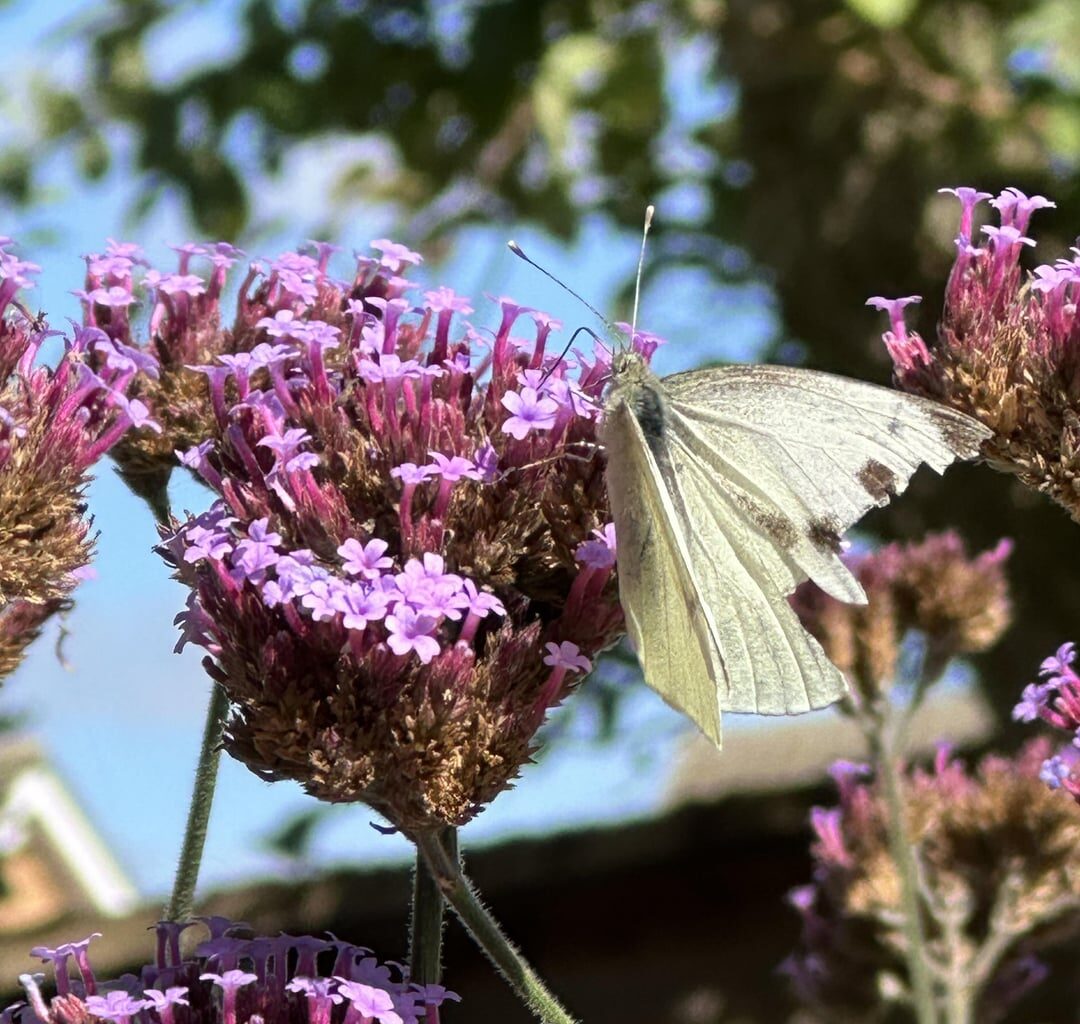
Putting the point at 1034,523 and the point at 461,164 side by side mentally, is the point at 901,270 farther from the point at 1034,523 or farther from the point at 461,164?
the point at 461,164

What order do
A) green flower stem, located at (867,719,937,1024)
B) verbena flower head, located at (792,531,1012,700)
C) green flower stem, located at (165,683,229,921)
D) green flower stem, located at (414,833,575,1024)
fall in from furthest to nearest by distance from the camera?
verbena flower head, located at (792,531,1012,700), green flower stem, located at (867,719,937,1024), green flower stem, located at (165,683,229,921), green flower stem, located at (414,833,575,1024)

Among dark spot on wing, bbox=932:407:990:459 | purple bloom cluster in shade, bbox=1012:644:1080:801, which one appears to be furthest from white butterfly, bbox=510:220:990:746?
purple bloom cluster in shade, bbox=1012:644:1080:801

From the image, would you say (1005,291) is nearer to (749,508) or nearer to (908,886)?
(749,508)

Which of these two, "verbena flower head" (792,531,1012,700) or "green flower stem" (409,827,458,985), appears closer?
"green flower stem" (409,827,458,985)

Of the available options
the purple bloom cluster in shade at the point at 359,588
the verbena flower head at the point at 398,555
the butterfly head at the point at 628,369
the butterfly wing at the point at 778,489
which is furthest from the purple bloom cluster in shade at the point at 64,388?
the butterfly wing at the point at 778,489

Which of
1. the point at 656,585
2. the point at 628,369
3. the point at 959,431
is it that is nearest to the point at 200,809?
the point at 656,585

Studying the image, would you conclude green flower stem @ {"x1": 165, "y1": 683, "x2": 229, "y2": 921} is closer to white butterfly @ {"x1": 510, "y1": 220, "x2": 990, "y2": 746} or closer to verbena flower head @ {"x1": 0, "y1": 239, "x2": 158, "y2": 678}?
verbena flower head @ {"x1": 0, "y1": 239, "x2": 158, "y2": 678}
